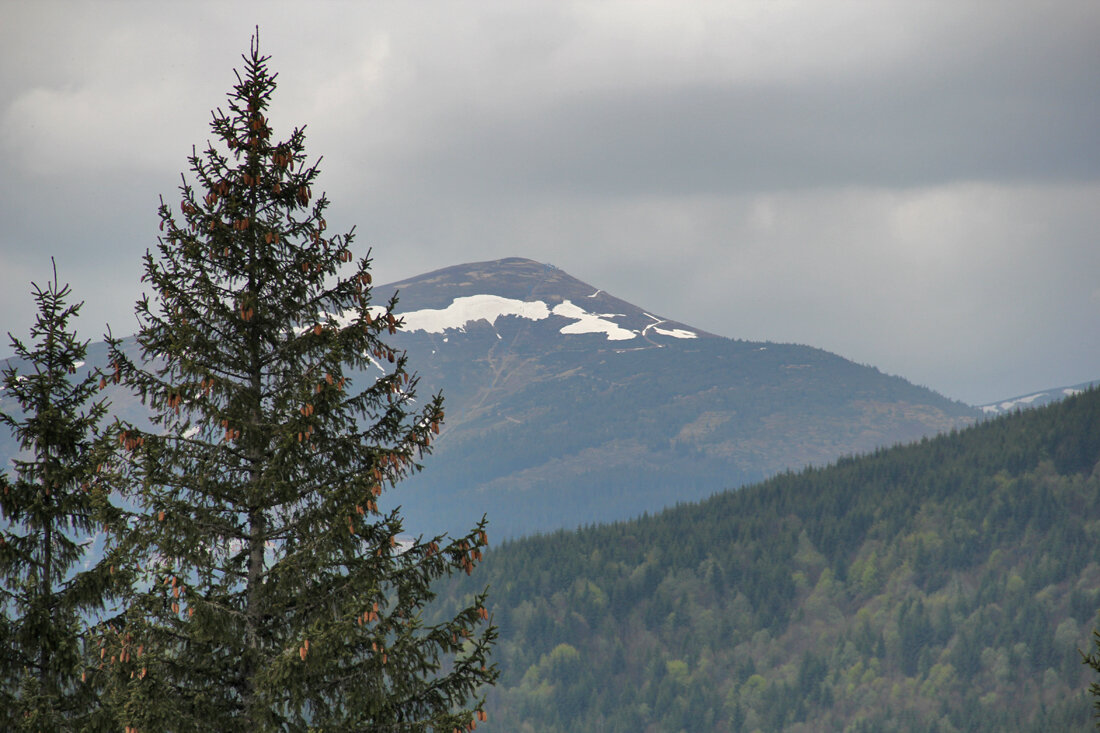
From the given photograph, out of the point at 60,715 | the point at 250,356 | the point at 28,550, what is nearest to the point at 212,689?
the point at 60,715

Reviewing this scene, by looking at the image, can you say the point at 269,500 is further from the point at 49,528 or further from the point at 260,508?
the point at 49,528

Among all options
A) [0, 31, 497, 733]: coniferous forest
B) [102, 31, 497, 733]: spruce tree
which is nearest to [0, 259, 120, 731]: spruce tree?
[0, 31, 497, 733]: coniferous forest

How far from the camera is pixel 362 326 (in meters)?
18.5

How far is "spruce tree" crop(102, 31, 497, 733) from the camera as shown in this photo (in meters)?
17.3

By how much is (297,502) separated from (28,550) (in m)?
7.67

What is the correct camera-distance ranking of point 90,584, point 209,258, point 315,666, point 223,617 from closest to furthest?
point 315,666 < point 223,617 < point 209,258 < point 90,584

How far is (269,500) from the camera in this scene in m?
18.5

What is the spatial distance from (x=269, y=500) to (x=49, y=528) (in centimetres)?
691

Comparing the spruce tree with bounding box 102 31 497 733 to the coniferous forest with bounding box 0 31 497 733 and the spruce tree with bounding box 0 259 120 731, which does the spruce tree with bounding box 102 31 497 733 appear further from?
the spruce tree with bounding box 0 259 120 731

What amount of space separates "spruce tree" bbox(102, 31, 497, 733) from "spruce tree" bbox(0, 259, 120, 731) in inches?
157

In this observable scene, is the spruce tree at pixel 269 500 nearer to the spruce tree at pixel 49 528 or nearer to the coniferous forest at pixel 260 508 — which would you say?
the coniferous forest at pixel 260 508

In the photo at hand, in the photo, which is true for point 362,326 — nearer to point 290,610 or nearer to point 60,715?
point 290,610

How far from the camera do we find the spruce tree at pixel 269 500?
17297mm

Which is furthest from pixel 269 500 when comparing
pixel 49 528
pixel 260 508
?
pixel 49 528
